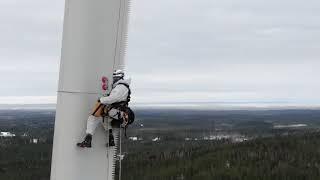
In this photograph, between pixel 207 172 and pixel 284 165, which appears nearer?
pixel 284 165

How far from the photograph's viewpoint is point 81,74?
49.8ft

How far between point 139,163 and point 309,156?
30.3 m

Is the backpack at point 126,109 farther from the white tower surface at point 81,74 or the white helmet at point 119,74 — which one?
the white tower surface at point 81,74

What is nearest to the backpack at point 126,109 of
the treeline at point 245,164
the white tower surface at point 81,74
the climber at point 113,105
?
the climber at point 113,105

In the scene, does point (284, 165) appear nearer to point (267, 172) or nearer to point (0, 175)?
point (267, 172)

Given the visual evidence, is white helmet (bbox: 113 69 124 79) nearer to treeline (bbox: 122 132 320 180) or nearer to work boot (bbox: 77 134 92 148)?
work boot (bbox: 77 134 92 148)

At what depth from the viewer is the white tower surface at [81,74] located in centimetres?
1505

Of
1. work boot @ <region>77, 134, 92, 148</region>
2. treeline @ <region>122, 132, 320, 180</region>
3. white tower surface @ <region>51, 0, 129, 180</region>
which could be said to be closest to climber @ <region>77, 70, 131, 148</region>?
work boot @ <region>77, 134, 92, 148</region>

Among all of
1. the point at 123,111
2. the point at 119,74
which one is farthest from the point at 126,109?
the point at 119,74

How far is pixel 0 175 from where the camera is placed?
91812 millimetres

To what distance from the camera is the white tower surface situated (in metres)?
15.1

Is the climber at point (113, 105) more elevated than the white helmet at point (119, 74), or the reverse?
the white helmet at point (119, 74)

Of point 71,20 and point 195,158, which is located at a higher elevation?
point 71,20

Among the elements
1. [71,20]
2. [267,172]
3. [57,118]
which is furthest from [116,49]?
[267,172]
